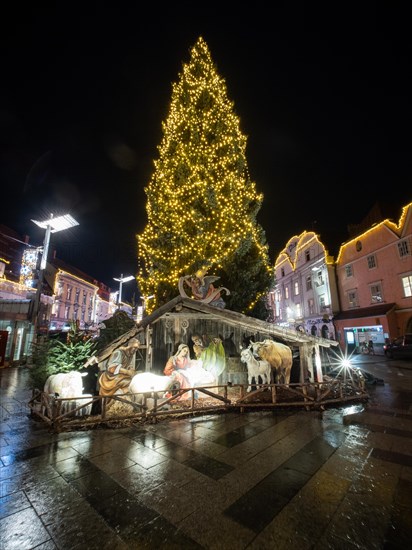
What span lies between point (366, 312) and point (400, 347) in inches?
303

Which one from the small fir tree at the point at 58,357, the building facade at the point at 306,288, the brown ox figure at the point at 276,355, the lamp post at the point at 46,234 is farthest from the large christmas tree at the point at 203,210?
the building facade at the point at 306,288

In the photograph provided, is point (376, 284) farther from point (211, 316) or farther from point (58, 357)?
point (58, 357)

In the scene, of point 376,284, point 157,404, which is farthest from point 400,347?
point 157,404

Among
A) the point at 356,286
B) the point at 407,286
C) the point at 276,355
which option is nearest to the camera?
the point at 276,355

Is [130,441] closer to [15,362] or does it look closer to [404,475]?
[404,475]

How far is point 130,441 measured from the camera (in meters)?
6.46

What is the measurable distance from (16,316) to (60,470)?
67.2 feet

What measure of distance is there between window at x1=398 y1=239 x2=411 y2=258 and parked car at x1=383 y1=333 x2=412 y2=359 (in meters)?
8.90

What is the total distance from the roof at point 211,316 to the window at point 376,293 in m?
24.5

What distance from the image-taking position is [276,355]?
10586 millimetres

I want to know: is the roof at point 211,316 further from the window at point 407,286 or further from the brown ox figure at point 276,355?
the window at point 407,286

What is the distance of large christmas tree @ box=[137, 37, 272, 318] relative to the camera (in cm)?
1511

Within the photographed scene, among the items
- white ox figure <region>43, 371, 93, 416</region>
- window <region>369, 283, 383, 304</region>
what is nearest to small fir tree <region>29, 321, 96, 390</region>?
white ox figure <region>43, 371, 93, 416</region>

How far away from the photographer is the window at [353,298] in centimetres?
3347
